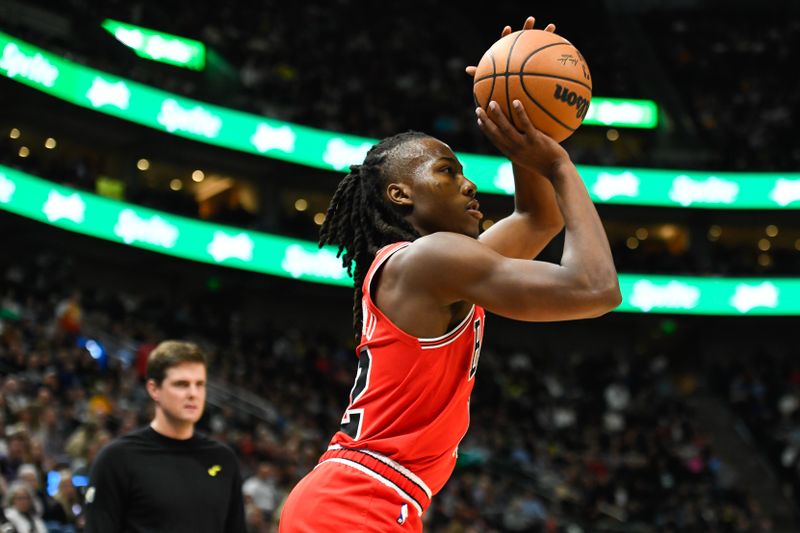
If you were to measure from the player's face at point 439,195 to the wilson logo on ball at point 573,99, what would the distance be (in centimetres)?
39

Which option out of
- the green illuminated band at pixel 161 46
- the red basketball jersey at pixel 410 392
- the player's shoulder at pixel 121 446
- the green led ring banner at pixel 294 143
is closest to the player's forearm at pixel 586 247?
the red basketball jersey at pixel 410 392

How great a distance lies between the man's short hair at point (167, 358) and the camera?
4789 mm

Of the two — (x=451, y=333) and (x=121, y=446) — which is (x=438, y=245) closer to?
(x=451, y=333)

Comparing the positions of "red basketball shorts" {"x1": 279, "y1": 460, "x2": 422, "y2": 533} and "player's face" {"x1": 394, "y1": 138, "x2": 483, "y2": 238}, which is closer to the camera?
"red basketball shorts" {"x1": 279, "y1": 460, "x2": 422, "y2": 533}

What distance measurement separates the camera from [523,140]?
3.29m

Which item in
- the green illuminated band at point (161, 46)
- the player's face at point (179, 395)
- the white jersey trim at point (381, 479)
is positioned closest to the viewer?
the white jersey trim at point (381, 479)

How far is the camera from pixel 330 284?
2356 cm

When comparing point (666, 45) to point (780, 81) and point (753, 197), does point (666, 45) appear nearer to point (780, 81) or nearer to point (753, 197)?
point (780, 81)

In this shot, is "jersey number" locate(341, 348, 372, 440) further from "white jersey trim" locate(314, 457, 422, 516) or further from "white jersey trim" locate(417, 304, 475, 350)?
"white jersey trim" locate(417, 304, 475, 350)

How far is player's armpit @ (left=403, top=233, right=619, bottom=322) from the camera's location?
2996 mm

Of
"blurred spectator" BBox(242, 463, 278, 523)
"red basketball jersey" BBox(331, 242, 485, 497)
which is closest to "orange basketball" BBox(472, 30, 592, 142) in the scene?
"red basketball jersey" BBox(331, 242, 485, 497)

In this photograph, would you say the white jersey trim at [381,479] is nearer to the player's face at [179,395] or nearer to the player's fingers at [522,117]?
the player's fingers at [522,117]

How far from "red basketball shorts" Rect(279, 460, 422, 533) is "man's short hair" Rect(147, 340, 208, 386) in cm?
167

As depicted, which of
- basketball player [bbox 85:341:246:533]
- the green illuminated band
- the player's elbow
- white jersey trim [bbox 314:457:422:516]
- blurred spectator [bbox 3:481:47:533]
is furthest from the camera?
the green illuminated band
